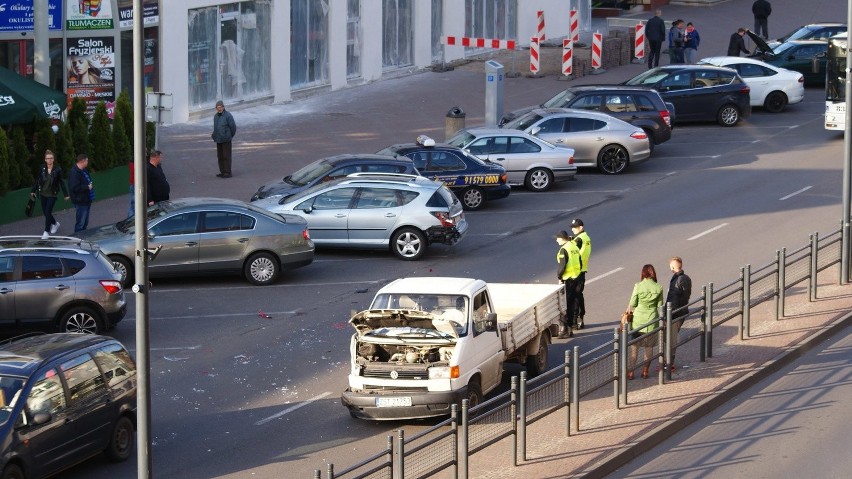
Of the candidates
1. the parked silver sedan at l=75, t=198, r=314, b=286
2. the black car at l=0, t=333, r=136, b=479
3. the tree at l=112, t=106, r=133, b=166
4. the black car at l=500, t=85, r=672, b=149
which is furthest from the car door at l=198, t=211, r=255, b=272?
the black car at l=500, t=85, r=672, b=149

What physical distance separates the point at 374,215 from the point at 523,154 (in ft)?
22.6

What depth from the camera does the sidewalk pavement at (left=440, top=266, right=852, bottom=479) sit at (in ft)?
49.5

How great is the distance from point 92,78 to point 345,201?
11.2m

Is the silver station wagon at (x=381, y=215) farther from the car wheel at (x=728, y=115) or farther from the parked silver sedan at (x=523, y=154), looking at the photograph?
the car wheel at (x=728, y=115)

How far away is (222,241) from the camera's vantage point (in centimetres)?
2339

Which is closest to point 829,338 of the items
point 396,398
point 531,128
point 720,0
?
point 396,398

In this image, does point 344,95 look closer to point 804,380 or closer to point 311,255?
point 311,255

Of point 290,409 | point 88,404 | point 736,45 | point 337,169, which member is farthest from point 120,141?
point 736,45

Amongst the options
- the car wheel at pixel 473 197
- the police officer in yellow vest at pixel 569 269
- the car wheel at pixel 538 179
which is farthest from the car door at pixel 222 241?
the car wheel at pixel 538 179

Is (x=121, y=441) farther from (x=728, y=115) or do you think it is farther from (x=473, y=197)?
(x=728, y=115)

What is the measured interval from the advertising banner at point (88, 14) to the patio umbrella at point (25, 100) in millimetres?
4010

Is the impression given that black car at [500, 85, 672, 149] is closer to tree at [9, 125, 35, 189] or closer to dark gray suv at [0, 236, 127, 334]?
tree at [9, 125, 35, 189]

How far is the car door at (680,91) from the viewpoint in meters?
39.0

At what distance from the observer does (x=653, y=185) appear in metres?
32.2
